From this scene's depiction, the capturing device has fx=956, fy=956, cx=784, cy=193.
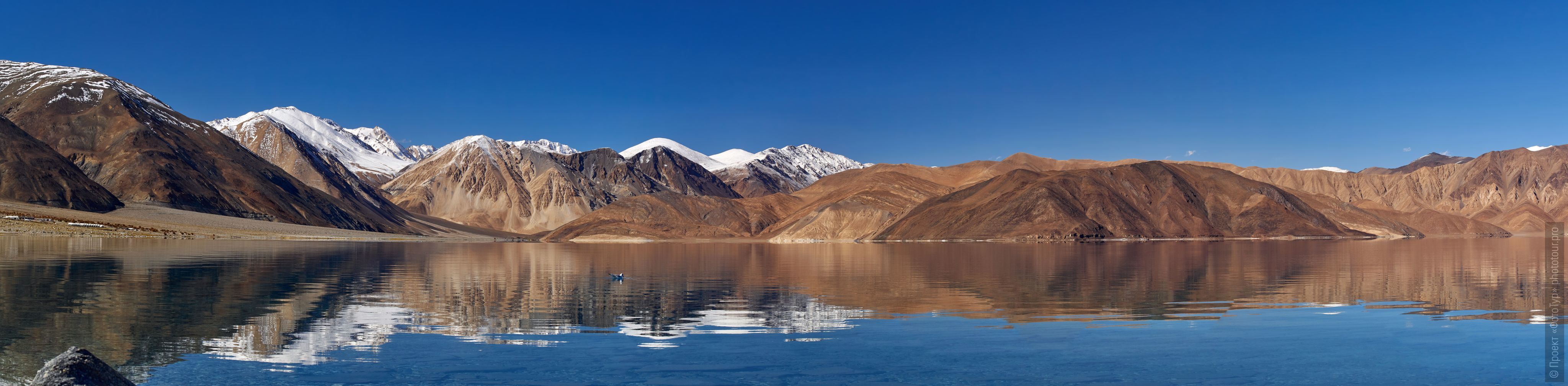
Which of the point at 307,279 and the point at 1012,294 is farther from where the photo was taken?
the point at 307,279

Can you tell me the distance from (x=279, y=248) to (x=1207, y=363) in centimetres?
11440

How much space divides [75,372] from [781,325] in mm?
16874

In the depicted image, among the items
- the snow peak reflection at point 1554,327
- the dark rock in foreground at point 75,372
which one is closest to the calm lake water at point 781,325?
the snow peak reflection at point 1554,327

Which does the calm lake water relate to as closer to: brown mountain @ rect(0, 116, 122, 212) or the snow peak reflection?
the snow peak reflection

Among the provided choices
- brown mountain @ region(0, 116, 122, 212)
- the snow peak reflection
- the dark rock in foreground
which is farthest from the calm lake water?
brown mountain @ region(0, 116, 122, 212)

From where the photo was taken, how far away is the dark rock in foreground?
14047mm

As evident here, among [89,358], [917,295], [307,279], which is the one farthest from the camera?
[307,279]

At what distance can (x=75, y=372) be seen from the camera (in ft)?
46.6

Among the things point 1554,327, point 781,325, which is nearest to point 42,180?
point 781,325

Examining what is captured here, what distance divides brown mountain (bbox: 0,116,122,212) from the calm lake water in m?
147

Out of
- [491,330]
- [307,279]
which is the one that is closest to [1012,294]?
[491,330]

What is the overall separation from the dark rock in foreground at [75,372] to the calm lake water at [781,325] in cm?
253

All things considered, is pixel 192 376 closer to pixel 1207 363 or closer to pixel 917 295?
pixel 1207 363

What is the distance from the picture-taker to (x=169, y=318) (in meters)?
27.2
